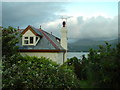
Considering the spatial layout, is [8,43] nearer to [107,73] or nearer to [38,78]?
[38,78]

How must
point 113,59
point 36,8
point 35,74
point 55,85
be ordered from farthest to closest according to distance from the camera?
point 36,8
point 35,74
point 55,85
point 113,59

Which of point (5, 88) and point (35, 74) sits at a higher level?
point (35, 74)

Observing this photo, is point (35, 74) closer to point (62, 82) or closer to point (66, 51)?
Answer: point (62, 82)

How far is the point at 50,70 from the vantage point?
512 cm

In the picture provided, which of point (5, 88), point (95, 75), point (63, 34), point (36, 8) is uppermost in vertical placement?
point (36, 8)

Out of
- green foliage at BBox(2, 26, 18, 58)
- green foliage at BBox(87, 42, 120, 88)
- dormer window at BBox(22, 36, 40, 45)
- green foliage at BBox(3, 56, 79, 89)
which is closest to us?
green foliage at BBox(87, 42, 120, 88)

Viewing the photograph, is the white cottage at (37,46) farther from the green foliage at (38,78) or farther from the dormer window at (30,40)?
the green foliage at (38,78)

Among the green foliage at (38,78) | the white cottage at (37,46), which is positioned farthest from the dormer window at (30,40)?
the green foliage at (38,78)

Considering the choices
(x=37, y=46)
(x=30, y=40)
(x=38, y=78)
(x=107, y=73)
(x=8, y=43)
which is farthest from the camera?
(x=30, y=40)

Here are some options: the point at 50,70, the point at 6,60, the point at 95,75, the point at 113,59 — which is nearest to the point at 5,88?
the point at 50,70

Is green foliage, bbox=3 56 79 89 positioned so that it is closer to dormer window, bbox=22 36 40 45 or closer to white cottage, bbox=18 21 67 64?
white cottage, bbox=18 21 67 64

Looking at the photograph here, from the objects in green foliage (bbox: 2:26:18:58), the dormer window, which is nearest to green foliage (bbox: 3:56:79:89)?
green foliage (bbox: 2:26:18:58)

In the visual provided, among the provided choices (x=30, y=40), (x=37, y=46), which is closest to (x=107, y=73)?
(x=37, y=46)

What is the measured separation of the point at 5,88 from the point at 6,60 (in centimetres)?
227
